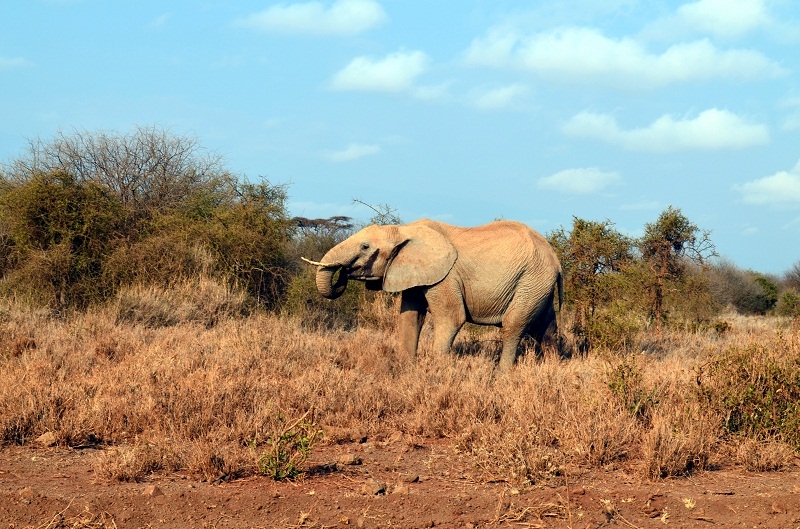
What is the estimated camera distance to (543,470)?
6215mm

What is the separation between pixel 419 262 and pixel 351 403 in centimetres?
261

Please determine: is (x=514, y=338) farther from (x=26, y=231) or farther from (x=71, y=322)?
(x=26, y=231)

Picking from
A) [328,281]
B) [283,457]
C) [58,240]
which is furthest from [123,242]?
[283,457]

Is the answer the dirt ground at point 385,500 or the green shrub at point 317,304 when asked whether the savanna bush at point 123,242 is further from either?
the dirt ground at point 385,500

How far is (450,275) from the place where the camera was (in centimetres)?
1017

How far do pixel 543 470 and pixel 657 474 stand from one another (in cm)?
81

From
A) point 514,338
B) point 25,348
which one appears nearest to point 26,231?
→ point 25,348

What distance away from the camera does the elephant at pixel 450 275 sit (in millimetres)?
10164

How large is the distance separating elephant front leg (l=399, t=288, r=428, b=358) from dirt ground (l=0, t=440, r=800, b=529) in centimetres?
376

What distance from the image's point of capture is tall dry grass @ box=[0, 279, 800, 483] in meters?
6.44

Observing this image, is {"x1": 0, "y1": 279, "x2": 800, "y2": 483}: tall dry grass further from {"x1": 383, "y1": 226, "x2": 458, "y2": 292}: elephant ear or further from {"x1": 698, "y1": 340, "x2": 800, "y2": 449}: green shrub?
{"x1": 383, "y1": 226, "x2": 458, "y2": 292}: elephant ear

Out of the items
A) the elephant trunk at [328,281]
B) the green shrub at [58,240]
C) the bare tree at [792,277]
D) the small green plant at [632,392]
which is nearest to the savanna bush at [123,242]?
the green shrub at [58,240]

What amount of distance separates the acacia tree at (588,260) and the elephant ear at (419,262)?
443 centimetres


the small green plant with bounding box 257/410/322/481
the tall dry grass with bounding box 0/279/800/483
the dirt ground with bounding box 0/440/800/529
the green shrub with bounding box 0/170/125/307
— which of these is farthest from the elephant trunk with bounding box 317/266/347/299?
the green shrub with bounding box 0/170/125/307
